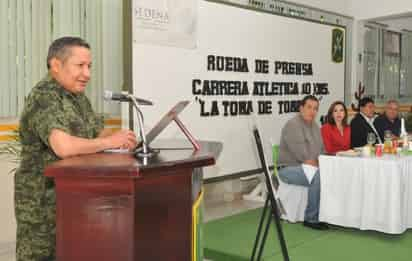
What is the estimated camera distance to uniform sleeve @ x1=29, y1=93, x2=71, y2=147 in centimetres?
163

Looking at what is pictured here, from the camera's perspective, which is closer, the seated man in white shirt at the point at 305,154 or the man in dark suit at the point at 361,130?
the seated man in white shirt at the point at 305,154

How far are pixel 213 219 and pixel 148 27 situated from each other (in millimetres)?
1935

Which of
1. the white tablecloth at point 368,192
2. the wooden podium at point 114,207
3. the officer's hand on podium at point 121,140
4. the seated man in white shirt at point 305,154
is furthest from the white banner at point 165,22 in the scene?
the wooden podium at point 114,207

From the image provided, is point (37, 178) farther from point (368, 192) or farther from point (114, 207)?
point (368, 192)

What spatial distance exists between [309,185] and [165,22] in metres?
1.95

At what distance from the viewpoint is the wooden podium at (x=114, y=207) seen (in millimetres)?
1382

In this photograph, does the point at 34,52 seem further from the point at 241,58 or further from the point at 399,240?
the point at 399,240

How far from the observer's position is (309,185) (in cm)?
431

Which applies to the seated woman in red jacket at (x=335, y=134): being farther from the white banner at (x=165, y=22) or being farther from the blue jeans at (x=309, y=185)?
the white banner at (x=165, y=22)

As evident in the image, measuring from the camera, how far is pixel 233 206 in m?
5.20

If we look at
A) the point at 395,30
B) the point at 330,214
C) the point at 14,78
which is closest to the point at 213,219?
the point at 330,214

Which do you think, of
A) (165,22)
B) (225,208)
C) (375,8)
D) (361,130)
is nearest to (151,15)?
(165,22)

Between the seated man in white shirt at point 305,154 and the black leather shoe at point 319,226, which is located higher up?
the seated man in white shirt at point 305,154

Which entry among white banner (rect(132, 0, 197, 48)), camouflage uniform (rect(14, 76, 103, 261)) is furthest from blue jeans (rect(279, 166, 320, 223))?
camouflage uniform (rect(14, 76, 103, 261))
